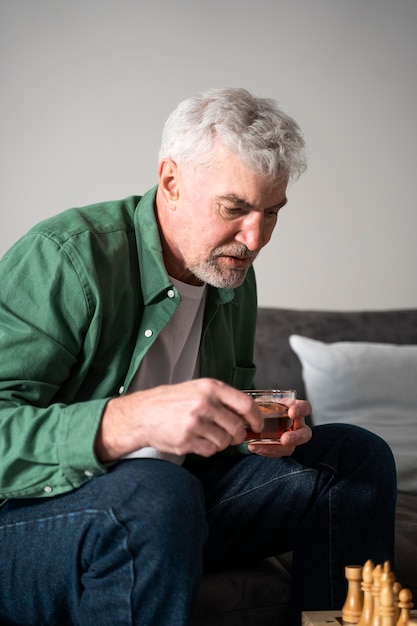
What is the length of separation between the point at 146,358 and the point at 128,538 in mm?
471

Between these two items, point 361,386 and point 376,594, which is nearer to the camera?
point 376,594

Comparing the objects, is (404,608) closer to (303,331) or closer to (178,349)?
(178,349)

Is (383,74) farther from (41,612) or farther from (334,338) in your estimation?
(41,612)

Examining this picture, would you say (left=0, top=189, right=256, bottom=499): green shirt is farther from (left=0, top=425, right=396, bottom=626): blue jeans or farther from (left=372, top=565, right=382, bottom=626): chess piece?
(left=372, top=565, right=382, bottom=626): chess piece

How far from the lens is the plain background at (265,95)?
2.74m

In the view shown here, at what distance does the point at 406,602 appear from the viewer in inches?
49.1

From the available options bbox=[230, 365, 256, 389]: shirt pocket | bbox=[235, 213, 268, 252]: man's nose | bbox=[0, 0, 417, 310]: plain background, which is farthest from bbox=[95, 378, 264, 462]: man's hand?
bbox=[0, 0, 417, 310]: plain background

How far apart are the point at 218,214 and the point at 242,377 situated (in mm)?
473

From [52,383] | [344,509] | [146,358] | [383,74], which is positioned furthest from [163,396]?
[383,74]

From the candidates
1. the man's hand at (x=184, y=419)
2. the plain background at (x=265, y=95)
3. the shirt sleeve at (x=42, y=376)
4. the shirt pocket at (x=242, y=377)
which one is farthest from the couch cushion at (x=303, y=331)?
the man's hand at (x=184, y=419)

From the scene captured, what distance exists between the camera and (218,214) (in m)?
1.61

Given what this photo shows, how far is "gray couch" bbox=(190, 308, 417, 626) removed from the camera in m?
1.65

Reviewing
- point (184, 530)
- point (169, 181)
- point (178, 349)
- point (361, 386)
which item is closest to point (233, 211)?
point (169, 181)

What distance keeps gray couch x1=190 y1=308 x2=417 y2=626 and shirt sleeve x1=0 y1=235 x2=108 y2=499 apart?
47 centimetres
